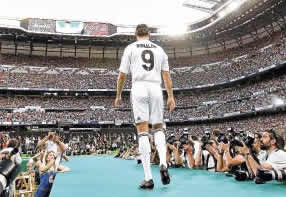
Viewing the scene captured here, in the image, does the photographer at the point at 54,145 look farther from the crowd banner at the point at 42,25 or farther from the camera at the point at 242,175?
the crowd banner at the point at 42,25

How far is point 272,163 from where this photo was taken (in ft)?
14.7

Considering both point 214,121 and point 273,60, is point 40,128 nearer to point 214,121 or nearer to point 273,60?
point 214,121

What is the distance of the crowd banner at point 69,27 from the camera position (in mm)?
45156

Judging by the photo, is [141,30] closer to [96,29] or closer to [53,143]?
[53,143]

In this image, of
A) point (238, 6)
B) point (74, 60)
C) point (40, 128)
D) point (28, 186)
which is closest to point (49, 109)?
point (40, 128)

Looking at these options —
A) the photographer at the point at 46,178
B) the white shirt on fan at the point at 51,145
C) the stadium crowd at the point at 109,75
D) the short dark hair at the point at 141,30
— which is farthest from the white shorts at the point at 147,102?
the stadium crowd at the point at 109,75

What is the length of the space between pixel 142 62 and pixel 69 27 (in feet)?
148

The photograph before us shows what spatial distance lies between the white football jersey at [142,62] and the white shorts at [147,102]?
0.37ft

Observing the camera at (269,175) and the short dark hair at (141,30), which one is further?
the short dark hair at (141,30)

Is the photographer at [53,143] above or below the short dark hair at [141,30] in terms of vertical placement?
below

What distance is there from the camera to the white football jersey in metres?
4.08

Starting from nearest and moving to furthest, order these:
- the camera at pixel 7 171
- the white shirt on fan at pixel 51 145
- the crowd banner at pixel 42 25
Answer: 1. the camera at pixel 7 171
2. the white shirt on fan at pixel 51 145
3. the crowd banner at pixel 42 25

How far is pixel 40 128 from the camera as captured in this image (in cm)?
3850

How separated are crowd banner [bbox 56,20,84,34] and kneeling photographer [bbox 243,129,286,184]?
44172 mm
